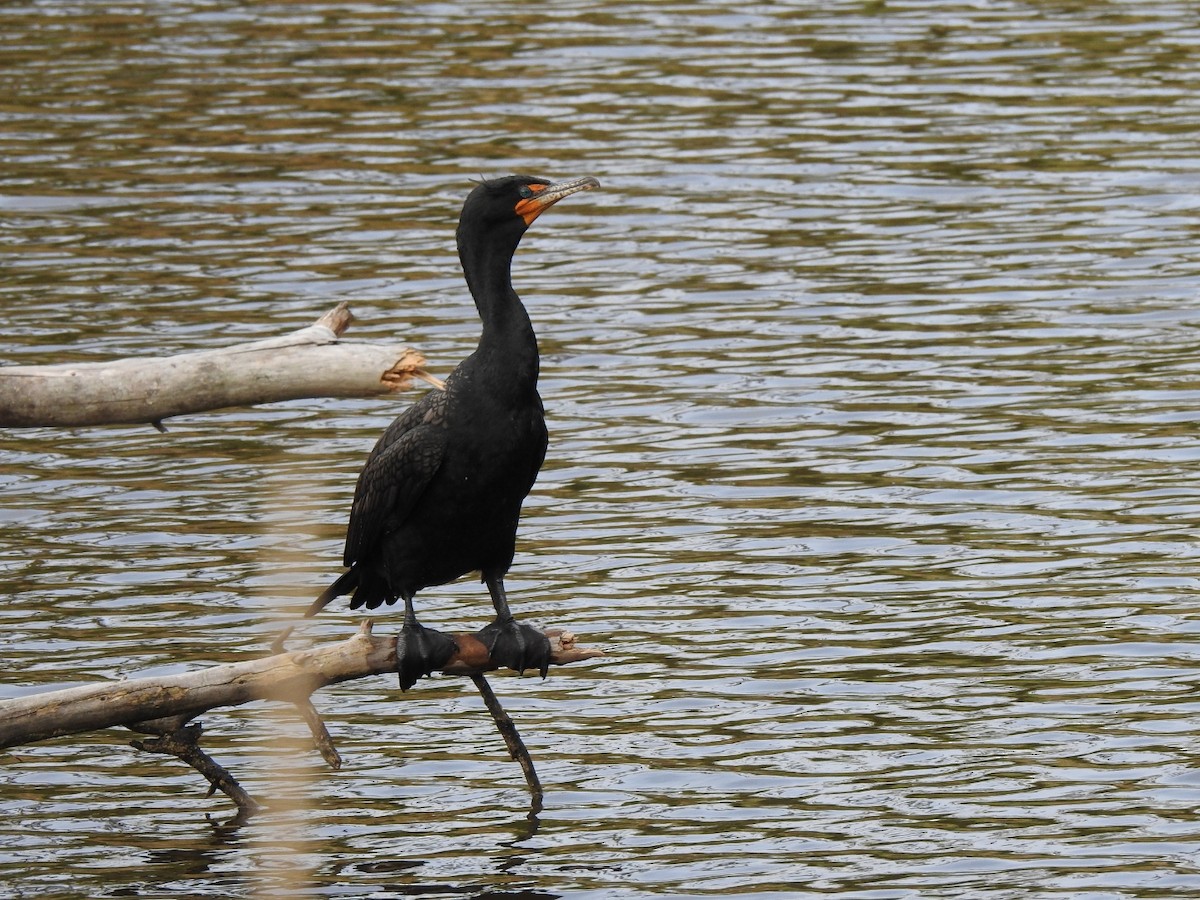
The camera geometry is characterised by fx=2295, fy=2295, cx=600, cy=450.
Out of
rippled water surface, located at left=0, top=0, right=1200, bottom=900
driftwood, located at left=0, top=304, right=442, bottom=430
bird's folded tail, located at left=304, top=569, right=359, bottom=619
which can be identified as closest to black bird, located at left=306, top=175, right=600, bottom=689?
bird's folded tail, located at left=304, top=569, right=359, bottom=619

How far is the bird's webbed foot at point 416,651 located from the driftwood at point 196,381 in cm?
81

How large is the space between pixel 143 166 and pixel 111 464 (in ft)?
21.1

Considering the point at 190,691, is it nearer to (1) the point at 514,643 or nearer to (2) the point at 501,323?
(1) the point at 514,643

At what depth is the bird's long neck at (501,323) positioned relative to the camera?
754 cm

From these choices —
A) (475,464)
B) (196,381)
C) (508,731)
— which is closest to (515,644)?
(508,731)

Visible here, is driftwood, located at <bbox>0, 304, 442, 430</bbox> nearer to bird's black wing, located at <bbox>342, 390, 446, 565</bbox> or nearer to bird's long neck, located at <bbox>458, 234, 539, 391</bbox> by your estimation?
bird's black wing, located at <bbox>342, 390, 446, 565</bbox>

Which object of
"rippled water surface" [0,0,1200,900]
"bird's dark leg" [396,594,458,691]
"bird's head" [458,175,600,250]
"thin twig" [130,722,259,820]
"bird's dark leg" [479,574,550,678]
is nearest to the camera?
"bird's dark leg" [396,594,458,691]

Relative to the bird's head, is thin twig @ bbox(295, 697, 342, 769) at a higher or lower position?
lower

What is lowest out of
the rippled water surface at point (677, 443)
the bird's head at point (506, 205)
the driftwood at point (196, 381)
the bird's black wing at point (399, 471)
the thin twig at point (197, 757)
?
the rippled water surface at point (677, 443)

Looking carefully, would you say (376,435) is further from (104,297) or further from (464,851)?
(464,851)

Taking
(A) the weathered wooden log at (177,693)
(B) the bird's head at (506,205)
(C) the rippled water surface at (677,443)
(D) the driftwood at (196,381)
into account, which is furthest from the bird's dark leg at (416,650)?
(B) the bird's head at (506,205)

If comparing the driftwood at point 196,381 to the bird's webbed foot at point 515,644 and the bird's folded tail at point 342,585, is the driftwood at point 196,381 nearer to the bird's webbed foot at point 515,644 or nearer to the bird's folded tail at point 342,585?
the bird's folded tail at point 342,585

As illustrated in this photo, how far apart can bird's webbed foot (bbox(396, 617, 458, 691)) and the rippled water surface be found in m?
0.70

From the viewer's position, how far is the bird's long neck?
7.54m
